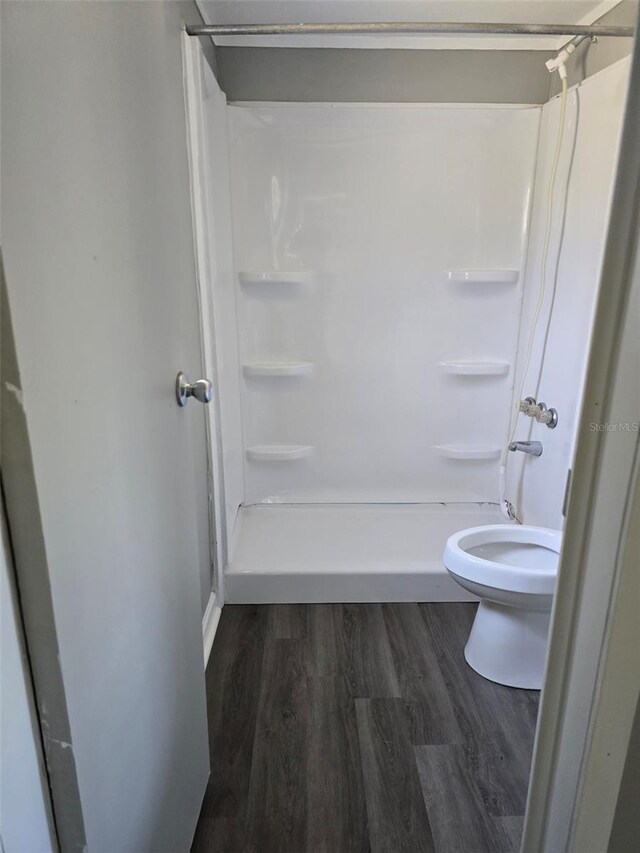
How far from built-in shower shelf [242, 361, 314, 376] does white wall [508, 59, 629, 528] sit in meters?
1.00

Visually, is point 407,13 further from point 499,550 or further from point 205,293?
point 499,550

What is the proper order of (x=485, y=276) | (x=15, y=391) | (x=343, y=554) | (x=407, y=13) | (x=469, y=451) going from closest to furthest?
(x=15, y=391) < (x=407, y=13) < (x=343, y=554) < (x=485, y=276) < (x=469, y=451)

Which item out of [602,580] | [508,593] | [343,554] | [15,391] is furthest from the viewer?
[343,554]

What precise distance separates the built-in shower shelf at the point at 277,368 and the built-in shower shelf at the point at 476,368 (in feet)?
2.10

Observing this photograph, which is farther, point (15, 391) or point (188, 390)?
point (188, 390)

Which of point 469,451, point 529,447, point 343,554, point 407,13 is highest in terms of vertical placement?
point 407,13

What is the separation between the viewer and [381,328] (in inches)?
103

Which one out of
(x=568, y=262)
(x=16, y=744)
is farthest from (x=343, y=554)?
(x=16, y=744)

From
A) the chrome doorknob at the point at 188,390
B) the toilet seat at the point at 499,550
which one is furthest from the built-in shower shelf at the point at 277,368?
the chrome doorknob at the point at 188,390

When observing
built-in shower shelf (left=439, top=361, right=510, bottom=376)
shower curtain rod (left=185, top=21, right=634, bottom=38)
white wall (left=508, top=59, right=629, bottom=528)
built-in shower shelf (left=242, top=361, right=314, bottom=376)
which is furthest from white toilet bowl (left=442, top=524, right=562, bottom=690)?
shower curtain rod (left=185, top=21, right=634, bottom=38)

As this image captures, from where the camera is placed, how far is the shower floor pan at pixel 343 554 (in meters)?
2.24

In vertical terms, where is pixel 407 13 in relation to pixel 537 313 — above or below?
above

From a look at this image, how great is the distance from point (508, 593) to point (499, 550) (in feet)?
1.07

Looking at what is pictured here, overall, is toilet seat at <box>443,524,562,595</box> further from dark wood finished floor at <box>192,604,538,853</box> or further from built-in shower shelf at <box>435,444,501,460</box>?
built-in shower shelf at <box>435,444,501,460</box>
